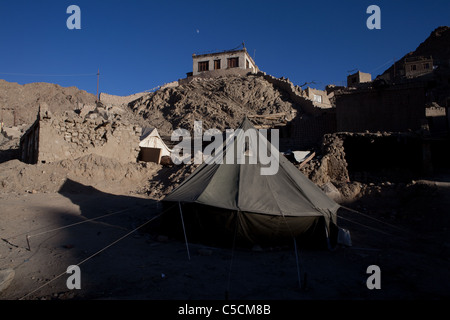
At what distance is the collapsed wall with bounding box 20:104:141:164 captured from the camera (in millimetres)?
9977

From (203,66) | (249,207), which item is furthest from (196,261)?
(203,66)

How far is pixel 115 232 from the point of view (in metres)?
5.67

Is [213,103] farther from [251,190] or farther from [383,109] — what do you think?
[251,190]

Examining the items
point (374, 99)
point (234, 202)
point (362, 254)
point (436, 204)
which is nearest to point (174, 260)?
point (234, 202)

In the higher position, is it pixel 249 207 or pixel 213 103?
pixel 213 103

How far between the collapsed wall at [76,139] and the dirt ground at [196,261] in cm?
289

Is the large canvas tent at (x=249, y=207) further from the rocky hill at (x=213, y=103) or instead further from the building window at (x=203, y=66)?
the building window at (x=203, y=66)

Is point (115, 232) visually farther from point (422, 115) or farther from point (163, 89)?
point (163, 89)

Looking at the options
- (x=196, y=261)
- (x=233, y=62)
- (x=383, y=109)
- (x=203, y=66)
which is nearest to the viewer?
(x=196, y=261)

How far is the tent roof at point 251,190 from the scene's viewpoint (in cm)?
496

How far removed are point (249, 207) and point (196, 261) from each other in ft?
4.44

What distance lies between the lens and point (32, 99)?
4112cm

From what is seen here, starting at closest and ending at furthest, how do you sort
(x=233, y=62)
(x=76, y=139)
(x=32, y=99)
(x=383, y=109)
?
(x=76, y=139) < (x=383, y=109) < (x=233, y=62) < (x=32, y=99)

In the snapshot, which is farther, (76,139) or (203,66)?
(203,66)
